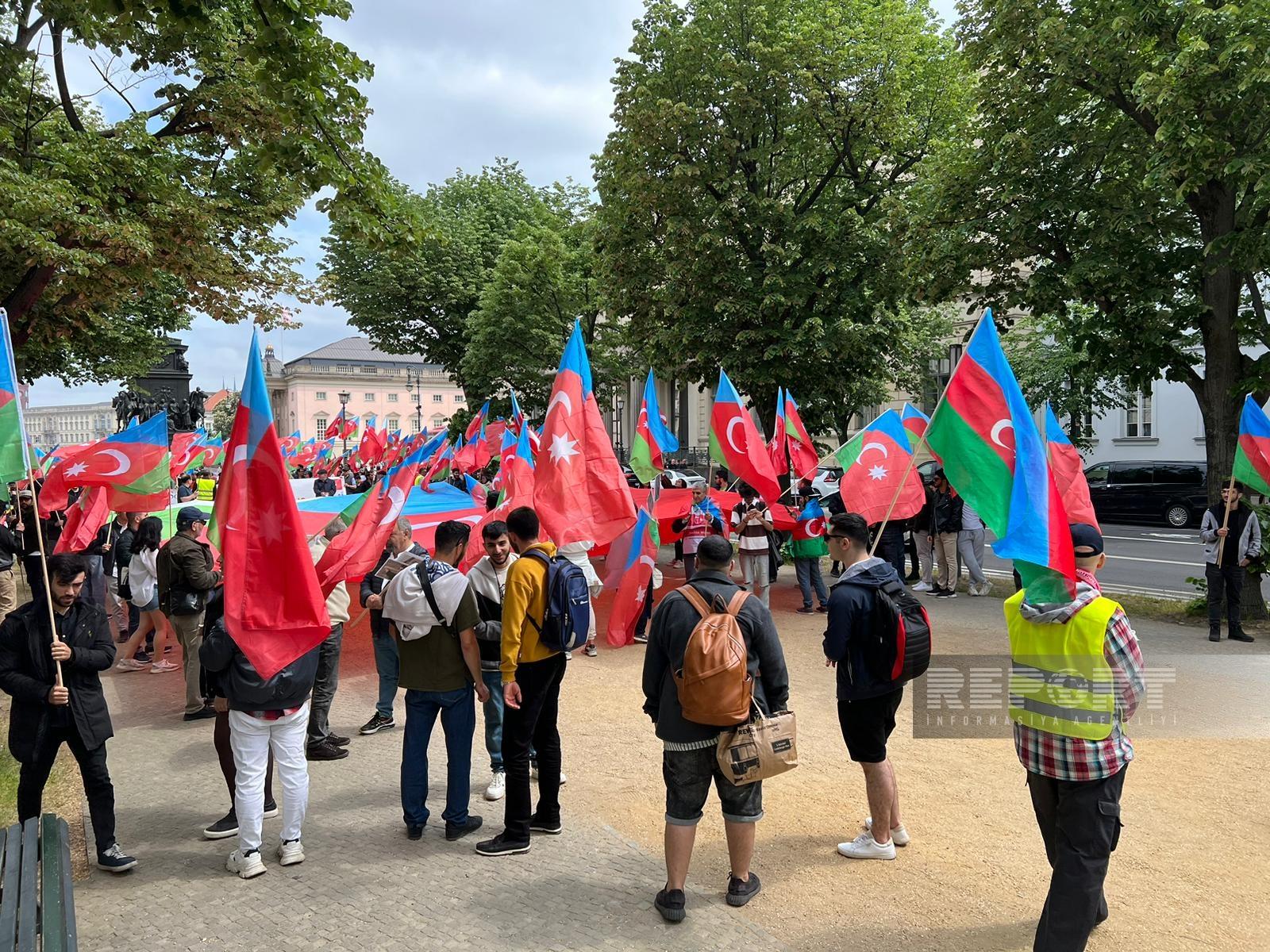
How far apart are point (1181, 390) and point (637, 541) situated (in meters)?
29.8

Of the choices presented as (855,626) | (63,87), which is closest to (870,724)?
(855,626)

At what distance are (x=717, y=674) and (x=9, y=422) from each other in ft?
16.0

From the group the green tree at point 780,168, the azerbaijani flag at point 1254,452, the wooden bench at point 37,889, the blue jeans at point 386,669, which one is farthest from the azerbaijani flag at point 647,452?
the wooden bench at point 37,889

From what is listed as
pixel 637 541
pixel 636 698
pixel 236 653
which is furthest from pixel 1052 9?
pixel 236 653

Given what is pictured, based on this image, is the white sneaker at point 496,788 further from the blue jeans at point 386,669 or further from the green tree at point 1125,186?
the green tree at point 1125,186

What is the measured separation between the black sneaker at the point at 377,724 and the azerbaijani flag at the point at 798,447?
724 cm

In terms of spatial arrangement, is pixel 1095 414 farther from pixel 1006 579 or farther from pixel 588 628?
pixel 588 628

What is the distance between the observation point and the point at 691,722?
4.39 metres

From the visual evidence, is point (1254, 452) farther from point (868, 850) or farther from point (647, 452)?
point (868, 850)

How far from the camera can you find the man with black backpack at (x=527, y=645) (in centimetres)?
508

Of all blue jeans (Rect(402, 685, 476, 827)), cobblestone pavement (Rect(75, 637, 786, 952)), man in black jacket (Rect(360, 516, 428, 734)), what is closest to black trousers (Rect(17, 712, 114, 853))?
cobblestone pavement (Rect(75, 637, 786, 952))

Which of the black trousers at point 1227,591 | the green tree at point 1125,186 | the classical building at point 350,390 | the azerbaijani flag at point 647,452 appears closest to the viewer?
the green tree at point 1125,186

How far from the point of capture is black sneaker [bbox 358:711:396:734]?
303 inches

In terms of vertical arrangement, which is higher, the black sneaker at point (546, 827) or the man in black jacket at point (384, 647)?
the man in black jacket at point (384, 647)
